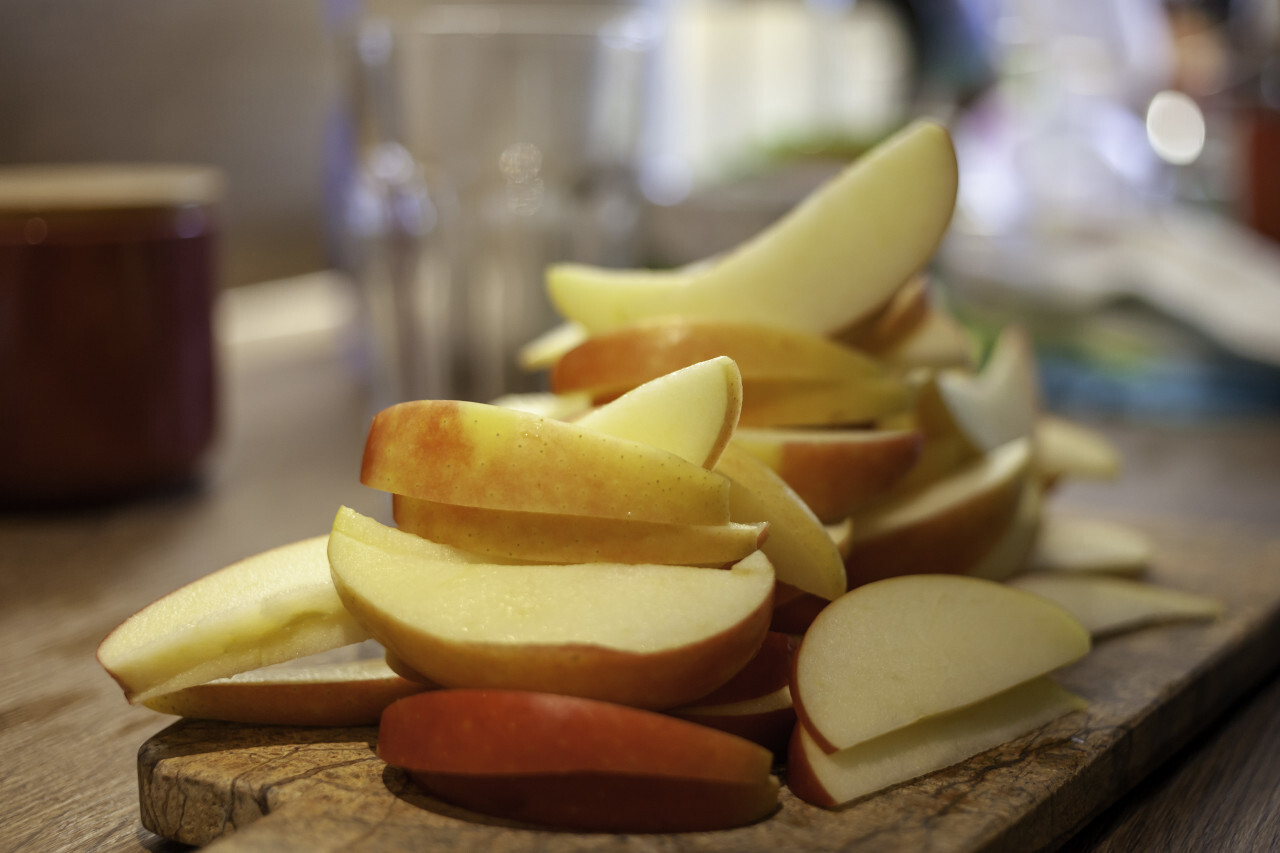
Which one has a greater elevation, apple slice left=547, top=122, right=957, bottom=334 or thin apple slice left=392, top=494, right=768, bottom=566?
apple slice left=547, top=122, right=957, bottom=334

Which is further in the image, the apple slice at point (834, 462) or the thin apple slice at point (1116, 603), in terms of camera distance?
the thin apple slice at point (1116, 603)

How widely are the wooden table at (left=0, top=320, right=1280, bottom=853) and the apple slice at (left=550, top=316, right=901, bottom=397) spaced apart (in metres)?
0.25

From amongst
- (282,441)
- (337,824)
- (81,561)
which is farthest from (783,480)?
(282,441)

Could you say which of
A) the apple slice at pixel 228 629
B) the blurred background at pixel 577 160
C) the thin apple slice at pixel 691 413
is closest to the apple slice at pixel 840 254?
the thin apple slice at pixel 691 413

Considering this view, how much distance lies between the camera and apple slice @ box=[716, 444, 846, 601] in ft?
1.82

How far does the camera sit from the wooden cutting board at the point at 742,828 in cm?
44

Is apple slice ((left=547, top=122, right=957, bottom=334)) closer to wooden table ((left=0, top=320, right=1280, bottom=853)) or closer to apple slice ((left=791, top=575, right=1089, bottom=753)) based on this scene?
apple slice ((left=791, top=575, right=1089, bottom=753))

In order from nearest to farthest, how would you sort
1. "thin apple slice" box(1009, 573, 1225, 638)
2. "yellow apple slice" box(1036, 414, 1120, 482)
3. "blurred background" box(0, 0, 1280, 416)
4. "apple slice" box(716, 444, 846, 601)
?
"apple slice" box(716, 444, 846, 601), "thin apple slice" box(1009, 573, 1225, 638), "yellow apple slice" box(1036, 414, 1120, 482), "blurred background" box(0, 0, 1280, 416)

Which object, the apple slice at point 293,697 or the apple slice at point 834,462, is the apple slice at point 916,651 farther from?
the apple slice at point 293,697

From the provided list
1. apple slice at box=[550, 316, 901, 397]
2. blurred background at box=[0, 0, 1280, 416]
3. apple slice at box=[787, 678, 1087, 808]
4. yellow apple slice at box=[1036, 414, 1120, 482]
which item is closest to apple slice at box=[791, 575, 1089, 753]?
apple slice at box=[787, 678, 1087, 808]

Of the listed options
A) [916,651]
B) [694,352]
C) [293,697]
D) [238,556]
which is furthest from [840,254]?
[238,556]

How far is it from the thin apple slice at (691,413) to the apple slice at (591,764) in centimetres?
11

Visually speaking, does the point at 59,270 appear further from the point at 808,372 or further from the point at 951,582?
the point at 951,582

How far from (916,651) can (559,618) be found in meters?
0.16
